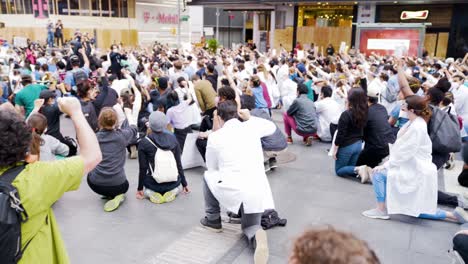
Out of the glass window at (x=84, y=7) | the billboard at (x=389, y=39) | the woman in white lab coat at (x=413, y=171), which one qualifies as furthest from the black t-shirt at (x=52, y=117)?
the glass window at (x=84, y=7)

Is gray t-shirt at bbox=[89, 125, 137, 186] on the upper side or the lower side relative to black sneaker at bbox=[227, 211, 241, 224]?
upper

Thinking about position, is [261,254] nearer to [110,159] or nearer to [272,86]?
[110,159]

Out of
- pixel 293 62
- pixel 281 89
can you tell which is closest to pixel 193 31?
pixel 293 62

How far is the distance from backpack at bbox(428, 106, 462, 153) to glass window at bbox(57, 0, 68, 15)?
28.7 meters

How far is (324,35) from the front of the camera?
28.1 m

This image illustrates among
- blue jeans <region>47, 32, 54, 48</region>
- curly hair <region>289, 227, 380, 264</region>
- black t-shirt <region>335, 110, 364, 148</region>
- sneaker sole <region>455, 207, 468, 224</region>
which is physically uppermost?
blue jeans <region>47, 32, 54, 48</region>

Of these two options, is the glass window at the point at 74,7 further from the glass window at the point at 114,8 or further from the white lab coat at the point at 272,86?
the white lab coat at the point at 272,86

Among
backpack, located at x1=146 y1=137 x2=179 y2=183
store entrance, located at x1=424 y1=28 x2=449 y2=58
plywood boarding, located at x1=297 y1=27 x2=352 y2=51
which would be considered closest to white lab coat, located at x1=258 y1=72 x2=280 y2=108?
backpack, located at x1=146 y1=137 x2=179 y2=183

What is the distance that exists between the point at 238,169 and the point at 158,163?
167 cm

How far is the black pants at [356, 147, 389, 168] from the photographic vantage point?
6.54m

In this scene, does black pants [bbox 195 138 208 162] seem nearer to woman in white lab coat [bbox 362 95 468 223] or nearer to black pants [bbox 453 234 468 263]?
woman in white lab coat [bbox 362 95 468 223]

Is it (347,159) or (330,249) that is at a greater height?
(330,249)

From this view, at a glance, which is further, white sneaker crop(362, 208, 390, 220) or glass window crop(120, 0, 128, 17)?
glass window crop(120, 0, 128, 17)

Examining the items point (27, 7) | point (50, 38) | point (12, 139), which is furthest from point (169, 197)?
point (27, 7)
